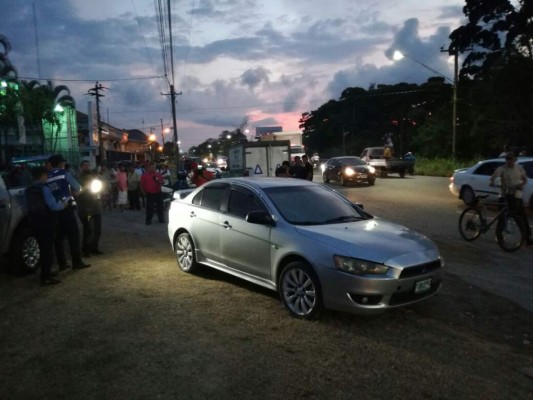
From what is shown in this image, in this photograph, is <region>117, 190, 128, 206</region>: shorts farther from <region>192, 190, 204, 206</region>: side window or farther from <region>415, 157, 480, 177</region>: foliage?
<region>415, 157, 480, 177</region>: foliage

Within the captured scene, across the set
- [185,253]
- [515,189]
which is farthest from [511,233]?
[185,253]

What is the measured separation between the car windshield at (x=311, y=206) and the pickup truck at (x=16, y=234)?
3.91 m

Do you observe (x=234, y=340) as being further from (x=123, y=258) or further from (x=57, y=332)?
(x=123, y=258)

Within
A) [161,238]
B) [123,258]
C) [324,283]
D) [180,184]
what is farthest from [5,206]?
[180,184]

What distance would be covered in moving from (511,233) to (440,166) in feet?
77.6

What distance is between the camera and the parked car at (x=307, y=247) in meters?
4.84

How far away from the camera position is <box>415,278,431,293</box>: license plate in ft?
16.4

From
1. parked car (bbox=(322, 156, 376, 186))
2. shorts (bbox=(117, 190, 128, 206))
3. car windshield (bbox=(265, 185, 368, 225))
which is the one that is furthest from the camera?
parked car (bbox=(322, 156, 376, 186))

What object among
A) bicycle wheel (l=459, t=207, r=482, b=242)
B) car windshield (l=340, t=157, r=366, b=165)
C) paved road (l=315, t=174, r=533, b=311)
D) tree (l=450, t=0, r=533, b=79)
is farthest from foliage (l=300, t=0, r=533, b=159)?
bicycle wheel (l=459, t=207, r=482, b=242)

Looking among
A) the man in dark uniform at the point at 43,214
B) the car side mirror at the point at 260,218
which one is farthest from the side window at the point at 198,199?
the man in dark uniform at the point at 43,214

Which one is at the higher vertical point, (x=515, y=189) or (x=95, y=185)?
(x=95, y=185)

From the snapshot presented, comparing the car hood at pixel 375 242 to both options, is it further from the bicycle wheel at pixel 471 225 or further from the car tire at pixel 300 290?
the bicycle wheel at pixel 471 225

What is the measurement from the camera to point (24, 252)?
7.49m

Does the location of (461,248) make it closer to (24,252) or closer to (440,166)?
(24,252)
